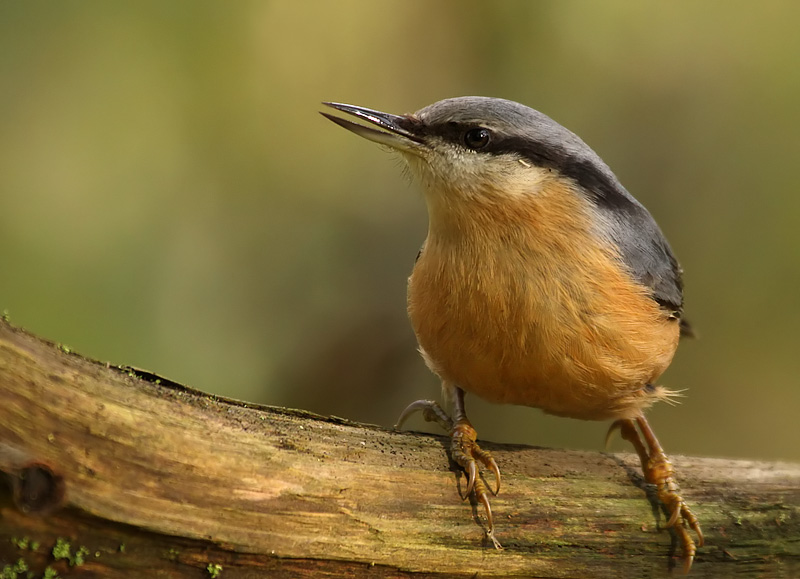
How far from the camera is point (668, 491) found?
2.78m

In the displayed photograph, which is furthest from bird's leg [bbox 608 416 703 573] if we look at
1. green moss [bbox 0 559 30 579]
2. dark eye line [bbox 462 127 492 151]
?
green moss [bbox 0 559 30 579]

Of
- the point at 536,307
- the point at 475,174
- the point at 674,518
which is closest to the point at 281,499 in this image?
the point at 536,307

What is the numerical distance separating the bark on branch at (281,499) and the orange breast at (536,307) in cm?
27

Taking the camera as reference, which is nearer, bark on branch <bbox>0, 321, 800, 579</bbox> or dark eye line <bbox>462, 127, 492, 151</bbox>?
bark on branch <bbox>0, 321, 800, 579</bbox>

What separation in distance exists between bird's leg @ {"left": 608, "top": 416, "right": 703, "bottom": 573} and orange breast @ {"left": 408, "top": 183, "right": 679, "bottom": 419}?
30 centimetres

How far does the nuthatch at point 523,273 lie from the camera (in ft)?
8.77

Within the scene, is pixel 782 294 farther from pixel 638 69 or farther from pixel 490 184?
pixel 490 184

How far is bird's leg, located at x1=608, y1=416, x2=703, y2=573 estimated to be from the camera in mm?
2654

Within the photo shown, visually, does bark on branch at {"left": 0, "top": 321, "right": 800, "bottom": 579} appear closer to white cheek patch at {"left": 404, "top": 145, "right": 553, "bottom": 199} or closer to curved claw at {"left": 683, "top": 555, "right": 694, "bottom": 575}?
curved claw at {"left": 683, "top": 555, "right": 694, "bottom": 575}

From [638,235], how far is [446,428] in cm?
108

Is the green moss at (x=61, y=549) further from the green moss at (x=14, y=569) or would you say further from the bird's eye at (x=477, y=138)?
the bird's eye at (x=477, y=138)

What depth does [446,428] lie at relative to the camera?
9.89 feet

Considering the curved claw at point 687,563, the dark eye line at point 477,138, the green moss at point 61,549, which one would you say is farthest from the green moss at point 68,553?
the curved claw at point 687,563

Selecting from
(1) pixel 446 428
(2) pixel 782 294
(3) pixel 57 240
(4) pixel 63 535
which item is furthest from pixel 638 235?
(2) pixel 782 294
